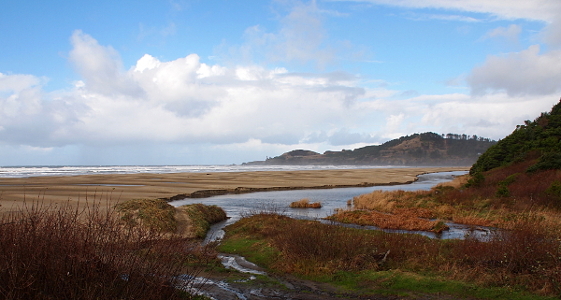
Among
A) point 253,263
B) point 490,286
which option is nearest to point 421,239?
point 490,286

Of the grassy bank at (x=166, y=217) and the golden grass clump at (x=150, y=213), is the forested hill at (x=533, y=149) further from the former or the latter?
the golden grass clump at (x=150, y=213)

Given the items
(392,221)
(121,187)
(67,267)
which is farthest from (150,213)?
(121,187)

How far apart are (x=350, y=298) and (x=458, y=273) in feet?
12.7

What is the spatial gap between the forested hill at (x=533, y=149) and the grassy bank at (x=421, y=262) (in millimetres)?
23596

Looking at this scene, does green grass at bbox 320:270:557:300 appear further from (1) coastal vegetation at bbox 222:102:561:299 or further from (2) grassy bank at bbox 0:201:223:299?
(2) grassy bank at bbox 0:201:223:299

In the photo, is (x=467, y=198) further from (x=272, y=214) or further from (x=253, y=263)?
(x=253, y=263)

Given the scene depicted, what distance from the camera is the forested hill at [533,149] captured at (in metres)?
34.4

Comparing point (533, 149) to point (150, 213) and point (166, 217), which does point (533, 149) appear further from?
point (150, 213)

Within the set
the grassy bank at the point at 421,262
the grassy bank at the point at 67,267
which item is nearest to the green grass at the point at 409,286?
the grassy bank at the point at 421,262

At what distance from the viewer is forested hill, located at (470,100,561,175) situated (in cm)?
3442

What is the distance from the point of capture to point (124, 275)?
7.50 m

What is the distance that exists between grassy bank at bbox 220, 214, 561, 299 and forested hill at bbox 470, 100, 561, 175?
2360 cm

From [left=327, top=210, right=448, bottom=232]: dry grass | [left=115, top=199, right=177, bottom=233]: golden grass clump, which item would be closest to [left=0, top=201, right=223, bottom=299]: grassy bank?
[left=115, top=199, right=177, bottom=233]: golden grass clump

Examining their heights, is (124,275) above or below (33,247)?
below
